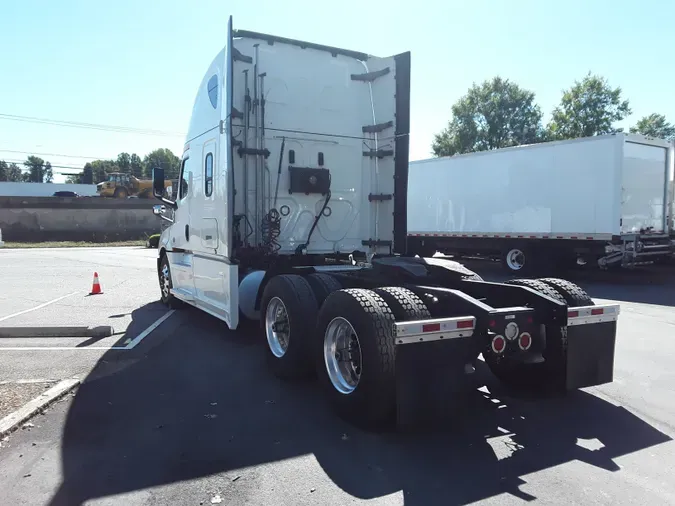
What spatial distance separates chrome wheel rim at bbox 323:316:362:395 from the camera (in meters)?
4.62

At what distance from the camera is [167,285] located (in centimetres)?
988

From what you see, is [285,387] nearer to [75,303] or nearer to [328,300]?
[328,300]

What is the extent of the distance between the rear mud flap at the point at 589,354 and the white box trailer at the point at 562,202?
994 centimetres

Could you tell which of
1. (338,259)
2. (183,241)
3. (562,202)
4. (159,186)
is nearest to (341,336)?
(338,259)

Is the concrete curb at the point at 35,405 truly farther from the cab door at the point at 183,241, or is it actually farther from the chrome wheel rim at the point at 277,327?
the cab door at the point at 183,241

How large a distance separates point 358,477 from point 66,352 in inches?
191

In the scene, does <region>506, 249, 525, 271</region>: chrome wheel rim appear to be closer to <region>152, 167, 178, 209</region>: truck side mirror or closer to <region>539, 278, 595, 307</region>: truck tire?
<region>152, 167, 178, 209</region>: truck side mirror

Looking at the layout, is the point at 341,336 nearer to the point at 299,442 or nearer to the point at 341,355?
the point at 341,355

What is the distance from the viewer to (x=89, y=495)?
3279 millimetres

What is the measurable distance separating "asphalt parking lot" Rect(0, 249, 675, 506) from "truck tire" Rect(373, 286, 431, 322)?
94cm

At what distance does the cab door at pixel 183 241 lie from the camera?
823 cm

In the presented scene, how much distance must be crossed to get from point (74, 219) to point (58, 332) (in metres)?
38.9

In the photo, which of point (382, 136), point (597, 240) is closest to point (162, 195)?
point (382, 136)

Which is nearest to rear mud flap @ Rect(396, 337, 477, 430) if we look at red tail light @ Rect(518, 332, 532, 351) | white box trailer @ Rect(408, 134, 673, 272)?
red tail light @ Rect(518, 332, 532, 351)
